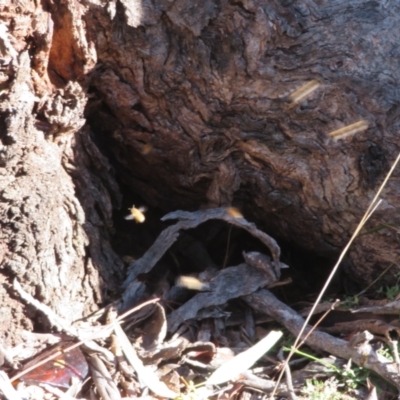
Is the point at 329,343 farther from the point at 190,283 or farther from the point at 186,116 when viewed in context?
the point at 186,116

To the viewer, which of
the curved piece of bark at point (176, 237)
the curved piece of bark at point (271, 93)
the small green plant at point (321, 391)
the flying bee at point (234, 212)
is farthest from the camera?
the flying bee at point (234, 212)

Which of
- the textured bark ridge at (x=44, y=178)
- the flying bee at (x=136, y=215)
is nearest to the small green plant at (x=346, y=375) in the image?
the textured bark ridge at (x=44, y=178)

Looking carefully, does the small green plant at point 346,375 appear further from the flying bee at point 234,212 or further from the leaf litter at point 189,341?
the flying bee at point 234,212

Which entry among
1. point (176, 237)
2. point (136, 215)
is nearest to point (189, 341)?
point (176, 237)

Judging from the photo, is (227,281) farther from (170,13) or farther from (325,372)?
(170,13)

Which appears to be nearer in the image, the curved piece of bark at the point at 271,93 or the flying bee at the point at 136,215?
the curved piece of bark at the point at 271,93

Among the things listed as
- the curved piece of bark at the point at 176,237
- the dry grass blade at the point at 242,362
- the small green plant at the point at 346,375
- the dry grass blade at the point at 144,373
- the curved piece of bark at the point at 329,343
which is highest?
the curved piece of bark at the point at 176,237

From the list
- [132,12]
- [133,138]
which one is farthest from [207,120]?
[132,12]
